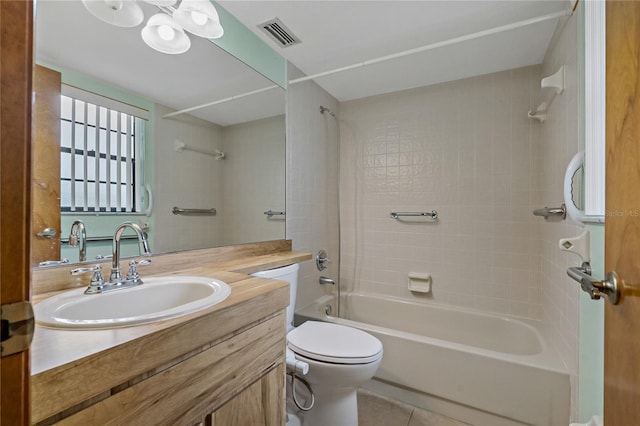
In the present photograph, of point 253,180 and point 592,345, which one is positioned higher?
point 253,180

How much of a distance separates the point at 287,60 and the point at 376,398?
2.28m

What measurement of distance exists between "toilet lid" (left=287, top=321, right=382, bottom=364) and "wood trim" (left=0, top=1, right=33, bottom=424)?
3.73 feet

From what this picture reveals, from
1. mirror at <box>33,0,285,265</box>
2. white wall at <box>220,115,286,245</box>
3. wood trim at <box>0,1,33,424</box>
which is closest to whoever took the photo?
wood trim at <box>0,1,33,424</box>

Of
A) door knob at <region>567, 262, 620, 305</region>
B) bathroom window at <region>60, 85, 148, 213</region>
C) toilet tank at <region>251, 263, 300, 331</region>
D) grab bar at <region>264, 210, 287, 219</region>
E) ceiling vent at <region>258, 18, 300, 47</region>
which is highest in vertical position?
ceiling vent at <region>258, 18, 300, 47</region>

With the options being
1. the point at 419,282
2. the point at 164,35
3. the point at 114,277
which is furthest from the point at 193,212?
the point at 419,282

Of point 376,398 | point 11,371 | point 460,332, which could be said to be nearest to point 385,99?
point 460,332

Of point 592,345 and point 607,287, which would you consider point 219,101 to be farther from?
point 592,345

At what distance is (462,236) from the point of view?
2.20m

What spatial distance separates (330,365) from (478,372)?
826 mm

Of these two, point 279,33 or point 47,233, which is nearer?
point 47,233

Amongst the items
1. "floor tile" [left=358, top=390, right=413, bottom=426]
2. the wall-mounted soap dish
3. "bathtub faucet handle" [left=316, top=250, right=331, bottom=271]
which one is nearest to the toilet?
"floor tile" [left=358, top=390, right=413, bottom=426]

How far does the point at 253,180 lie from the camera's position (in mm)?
1734

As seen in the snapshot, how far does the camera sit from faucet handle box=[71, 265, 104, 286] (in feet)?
2.89

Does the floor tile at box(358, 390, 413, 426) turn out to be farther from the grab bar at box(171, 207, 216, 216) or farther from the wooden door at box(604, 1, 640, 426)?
the grab bar at box(171, 207, 216, 216)
